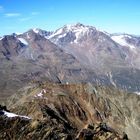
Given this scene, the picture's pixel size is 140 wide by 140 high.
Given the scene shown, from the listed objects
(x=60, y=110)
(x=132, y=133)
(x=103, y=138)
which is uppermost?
(x=103, y=138)

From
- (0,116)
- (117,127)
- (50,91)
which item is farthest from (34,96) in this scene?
(0,116)

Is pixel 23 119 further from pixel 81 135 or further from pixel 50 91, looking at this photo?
pixel 50 91

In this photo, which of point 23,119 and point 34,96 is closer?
point 23,119

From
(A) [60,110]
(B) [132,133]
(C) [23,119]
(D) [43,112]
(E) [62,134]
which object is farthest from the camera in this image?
(B) [132,133]

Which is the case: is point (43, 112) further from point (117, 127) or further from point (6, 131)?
point (6, 131)

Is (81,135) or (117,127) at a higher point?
(81,135)

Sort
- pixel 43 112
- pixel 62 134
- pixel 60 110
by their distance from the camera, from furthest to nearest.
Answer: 1. pixel 60 110
2. pixel 43 112
3. pixel 62 134

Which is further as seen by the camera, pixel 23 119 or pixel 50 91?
pixel 50 91

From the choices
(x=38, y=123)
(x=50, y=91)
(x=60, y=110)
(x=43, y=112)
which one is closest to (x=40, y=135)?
(x=38, y=123)

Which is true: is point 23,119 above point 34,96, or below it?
above
